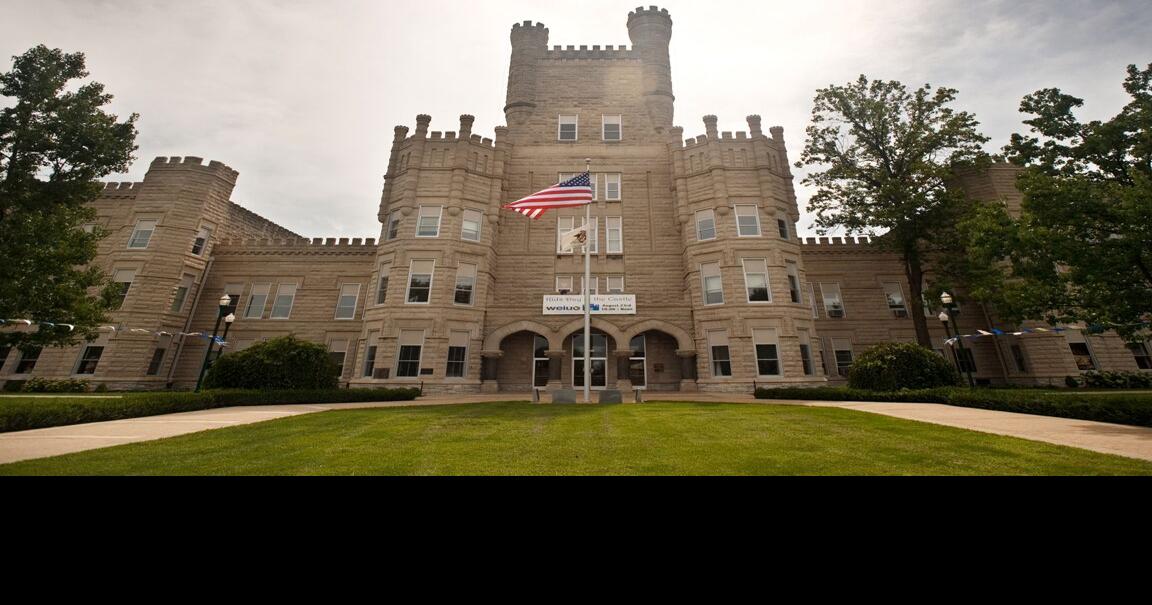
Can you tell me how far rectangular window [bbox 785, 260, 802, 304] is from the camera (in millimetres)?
23984

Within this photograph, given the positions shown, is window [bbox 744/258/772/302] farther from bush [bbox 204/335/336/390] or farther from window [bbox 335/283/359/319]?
window [bbox 335/283/359/319]

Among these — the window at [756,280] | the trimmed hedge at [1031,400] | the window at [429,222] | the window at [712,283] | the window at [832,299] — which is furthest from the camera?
the window at [832,299]

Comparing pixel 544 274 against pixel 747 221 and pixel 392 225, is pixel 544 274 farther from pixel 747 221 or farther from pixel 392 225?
pixel 747 221

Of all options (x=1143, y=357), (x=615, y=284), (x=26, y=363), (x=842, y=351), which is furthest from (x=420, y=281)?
(x=1143, y=357)

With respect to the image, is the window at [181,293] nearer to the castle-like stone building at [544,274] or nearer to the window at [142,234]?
the castle-like stone building at [544,274]

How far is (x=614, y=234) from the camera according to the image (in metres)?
27.3

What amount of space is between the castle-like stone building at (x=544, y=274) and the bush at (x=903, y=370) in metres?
A: 4.51

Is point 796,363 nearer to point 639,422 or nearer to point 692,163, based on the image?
point 692,163

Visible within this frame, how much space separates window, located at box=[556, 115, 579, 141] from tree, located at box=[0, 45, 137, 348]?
73.8 ft

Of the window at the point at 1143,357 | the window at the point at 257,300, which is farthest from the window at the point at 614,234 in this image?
the window at the point at 1143,357

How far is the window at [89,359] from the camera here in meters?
24.5

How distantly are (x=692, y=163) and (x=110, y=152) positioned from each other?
27.6m

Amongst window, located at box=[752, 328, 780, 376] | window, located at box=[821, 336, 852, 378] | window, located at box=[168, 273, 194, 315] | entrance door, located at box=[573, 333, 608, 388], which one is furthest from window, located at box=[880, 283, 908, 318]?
window, located at box=[168, 273, 194, 315]
